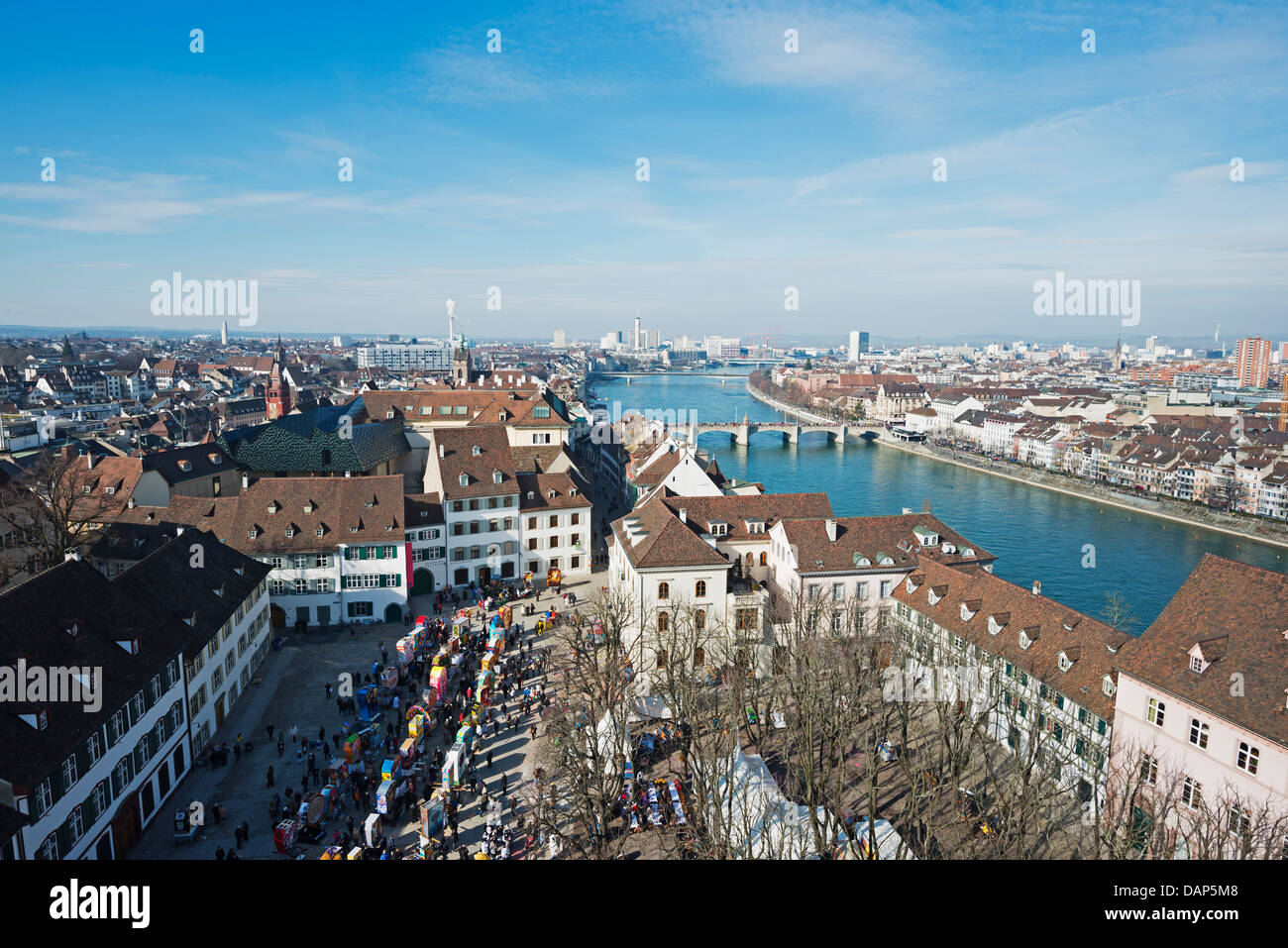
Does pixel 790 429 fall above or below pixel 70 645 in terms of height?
above

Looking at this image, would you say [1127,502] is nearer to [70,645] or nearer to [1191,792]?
[1191,792]

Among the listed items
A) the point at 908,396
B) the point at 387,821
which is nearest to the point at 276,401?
the point at 387,821

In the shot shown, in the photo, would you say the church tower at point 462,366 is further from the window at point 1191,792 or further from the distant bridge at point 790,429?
the window at point 1191,792

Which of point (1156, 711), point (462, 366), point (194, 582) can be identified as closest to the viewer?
point (1156, 711)

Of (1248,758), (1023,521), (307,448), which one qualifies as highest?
(307,448)

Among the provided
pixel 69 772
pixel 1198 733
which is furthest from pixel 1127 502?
pixel 69 772
